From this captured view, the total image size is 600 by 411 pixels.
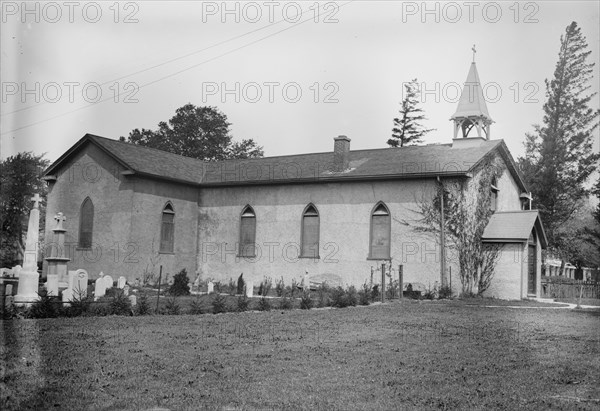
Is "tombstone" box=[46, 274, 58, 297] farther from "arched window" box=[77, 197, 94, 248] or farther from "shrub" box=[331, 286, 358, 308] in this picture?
"arched window" box=[77, 197, 94, 248]

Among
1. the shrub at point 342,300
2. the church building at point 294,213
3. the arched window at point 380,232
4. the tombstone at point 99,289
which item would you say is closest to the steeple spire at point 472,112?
the church building at point 294,213

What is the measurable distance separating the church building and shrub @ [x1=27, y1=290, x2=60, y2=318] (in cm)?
1495

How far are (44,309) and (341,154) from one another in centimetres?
1892

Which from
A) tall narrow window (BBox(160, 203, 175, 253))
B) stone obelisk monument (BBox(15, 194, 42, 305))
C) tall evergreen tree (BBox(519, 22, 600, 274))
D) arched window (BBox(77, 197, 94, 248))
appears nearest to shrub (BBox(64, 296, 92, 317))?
stone obelisk monument (BBox(15, 194, 42, 305))

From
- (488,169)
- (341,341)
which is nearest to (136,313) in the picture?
(341,341)

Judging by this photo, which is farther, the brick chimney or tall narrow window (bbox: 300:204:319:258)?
the brick chimney

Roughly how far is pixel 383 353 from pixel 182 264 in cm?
2352

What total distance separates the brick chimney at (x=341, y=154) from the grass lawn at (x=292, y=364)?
53.6ft

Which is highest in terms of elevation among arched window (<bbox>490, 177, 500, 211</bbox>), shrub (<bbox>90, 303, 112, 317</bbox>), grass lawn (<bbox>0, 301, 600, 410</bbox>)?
arched window (<bbox>490, 177, 500, 211</bbox>)

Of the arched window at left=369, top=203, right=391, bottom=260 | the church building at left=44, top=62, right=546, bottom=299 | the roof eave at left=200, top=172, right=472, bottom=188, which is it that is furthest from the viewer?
the arched window at left=369, top=203, right=391, bottom=260

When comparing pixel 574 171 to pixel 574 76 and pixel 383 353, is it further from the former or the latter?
pixel 383 353

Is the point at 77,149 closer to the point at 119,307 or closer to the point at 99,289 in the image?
the point at 99,289

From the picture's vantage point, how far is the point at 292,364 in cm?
1013

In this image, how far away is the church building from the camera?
1148 inches
